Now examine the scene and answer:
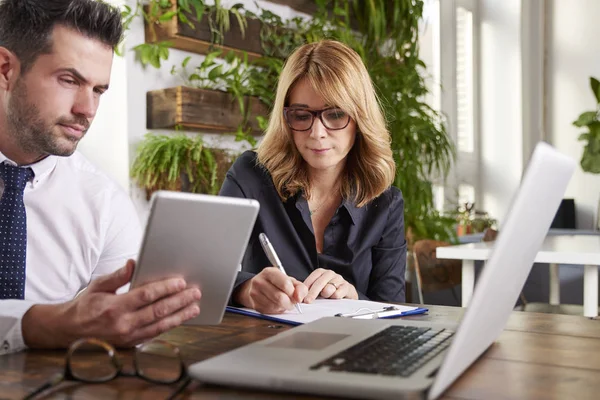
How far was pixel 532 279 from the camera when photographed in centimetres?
434

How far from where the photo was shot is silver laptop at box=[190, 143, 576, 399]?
2.58ft

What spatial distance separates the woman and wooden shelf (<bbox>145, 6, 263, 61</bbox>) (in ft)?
3.90

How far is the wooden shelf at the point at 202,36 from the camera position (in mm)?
3156

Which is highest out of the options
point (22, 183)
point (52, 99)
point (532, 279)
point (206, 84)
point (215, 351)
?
point (206, 84)

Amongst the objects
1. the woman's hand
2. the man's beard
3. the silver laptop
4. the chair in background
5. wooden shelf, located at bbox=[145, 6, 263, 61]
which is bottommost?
the chair in background

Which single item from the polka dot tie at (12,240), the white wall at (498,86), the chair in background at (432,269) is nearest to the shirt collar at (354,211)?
the polka dot tie at (12,240)

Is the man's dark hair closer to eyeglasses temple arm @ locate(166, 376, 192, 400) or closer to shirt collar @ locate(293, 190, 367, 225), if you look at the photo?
shirt collar @ locate(293, 190, 367, 225)

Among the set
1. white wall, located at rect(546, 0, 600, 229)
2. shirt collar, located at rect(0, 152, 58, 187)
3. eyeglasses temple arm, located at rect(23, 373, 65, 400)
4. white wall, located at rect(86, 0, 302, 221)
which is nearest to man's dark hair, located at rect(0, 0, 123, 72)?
shirt collar, located at rect(0, 152, 58, 187)

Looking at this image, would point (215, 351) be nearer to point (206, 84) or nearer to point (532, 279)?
point (206, 84)

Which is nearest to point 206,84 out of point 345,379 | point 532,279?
point 532,279

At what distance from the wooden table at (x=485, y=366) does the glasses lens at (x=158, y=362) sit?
0.02 metres

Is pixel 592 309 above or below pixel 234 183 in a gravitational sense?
below

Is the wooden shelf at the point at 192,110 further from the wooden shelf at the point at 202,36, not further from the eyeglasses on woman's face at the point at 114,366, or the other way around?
the eyeglasses on woman's face at the point at 114,366

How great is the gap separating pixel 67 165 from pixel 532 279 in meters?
3.34
